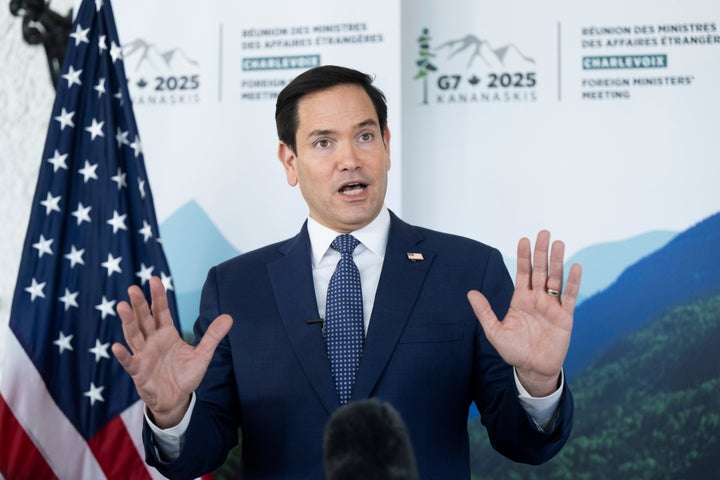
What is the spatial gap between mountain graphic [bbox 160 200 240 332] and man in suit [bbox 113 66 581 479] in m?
1.58

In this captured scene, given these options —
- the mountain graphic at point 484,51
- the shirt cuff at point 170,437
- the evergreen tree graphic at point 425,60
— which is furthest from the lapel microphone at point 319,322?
the mountain graphic at point 484,51

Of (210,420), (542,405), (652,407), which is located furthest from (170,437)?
(652,407)

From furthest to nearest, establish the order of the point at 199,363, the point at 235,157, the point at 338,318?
the point at 235,157 < the point at 338,318 < the point at 199,363

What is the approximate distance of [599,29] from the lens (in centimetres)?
366

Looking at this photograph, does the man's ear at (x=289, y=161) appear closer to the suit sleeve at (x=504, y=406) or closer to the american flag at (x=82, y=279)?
the suit sleeve at (x=504, y=406)

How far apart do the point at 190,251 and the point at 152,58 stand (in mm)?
960

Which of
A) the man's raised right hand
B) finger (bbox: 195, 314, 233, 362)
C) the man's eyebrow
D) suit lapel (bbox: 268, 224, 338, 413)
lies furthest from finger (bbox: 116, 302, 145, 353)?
the man's eyebrow

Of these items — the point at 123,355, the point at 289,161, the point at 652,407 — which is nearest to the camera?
the point at 123,355

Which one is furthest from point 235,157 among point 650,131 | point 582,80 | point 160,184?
point 650,131

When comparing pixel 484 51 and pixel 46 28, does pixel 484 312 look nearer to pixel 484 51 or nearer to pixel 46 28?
pixel 484 51

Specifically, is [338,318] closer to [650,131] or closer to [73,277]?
[73,277]

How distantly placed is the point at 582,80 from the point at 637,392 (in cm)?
141

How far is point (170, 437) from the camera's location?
6.01 ft

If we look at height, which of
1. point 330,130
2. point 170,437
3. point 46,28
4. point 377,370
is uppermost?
point 46,28
